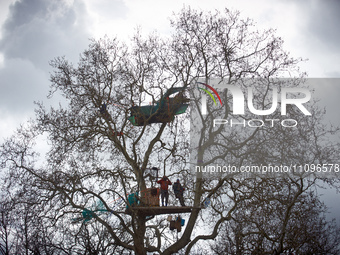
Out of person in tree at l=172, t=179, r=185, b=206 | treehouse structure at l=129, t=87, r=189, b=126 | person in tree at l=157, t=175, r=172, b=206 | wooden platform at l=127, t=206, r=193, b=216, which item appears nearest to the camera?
wooden platform at l=127, t=206, r=193, b=216

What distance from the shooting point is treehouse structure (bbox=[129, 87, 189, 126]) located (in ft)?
→ 48.8

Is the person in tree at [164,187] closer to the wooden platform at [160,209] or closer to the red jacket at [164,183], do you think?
the red jacket at [164,183]

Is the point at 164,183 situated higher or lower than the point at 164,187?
higher

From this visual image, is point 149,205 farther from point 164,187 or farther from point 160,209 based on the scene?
point 164,187

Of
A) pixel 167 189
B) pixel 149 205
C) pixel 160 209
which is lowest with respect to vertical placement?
pixel 160 209

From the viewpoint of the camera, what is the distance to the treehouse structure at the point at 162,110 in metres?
14.9

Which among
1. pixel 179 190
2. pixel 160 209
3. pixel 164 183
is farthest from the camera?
pixel 179 190

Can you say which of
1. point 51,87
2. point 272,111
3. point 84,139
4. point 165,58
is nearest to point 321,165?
point 272,111

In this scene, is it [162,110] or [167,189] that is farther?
[162,110]

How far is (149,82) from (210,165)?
4272mm

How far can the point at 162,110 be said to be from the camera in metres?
15.5

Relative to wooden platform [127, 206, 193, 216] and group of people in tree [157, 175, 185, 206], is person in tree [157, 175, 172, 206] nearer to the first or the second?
group of people in tree [157, 175, 185, 206]

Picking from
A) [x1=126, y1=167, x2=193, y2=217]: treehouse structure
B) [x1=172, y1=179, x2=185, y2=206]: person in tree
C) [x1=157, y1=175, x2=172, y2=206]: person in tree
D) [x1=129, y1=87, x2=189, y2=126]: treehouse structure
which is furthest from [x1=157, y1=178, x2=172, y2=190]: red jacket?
[x1=129, y1=87, x2=189, y2=126]: treehouse structure

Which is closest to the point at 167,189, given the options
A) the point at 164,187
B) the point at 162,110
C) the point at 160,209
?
the point at 164,187
